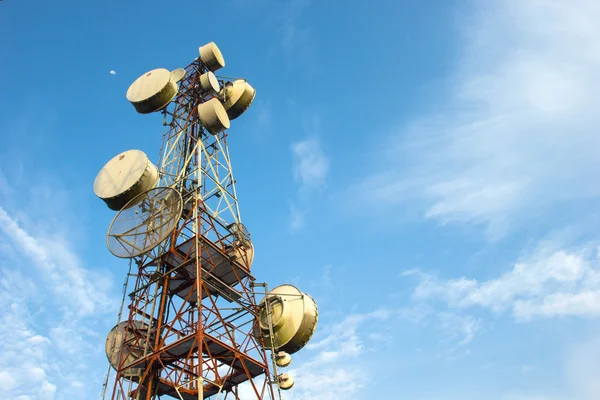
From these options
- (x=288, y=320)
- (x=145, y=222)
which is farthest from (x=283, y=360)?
(x=145, y=222)

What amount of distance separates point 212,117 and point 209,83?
3458mm

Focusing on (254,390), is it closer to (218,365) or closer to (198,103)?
(218,365)

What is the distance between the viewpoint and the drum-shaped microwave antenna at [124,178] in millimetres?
30922

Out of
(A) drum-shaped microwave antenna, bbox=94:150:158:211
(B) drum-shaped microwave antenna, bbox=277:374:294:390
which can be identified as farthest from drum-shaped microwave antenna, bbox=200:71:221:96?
(B) drum-shaped microwave antenna, bbox=277:374:294:390

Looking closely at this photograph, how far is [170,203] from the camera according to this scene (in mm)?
29953

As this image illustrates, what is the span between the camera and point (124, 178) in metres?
31.6

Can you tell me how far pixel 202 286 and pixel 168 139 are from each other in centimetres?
1392

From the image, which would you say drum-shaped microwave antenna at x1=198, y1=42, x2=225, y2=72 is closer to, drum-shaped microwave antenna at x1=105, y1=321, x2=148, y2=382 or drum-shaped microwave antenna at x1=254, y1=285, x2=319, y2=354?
drum-shaped microwave antenna at x1=254, y1=285, x2=319, y2=354

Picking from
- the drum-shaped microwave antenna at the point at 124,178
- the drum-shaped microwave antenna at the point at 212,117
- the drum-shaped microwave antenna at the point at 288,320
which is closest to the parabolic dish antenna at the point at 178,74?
the drum-shaped microwave antenna at the point at 212,117

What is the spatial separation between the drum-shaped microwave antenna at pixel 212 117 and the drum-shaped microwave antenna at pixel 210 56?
582 cm

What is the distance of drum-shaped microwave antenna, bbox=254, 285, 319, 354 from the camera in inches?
1273

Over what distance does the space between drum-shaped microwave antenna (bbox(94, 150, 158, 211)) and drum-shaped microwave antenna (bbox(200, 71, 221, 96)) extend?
802 centimetres

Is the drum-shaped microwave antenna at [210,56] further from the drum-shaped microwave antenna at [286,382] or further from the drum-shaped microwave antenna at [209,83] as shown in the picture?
the drum-shaped microwave antenna at [286,382]

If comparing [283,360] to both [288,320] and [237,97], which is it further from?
[237,97]
